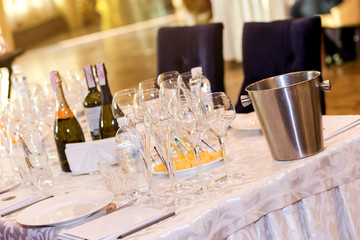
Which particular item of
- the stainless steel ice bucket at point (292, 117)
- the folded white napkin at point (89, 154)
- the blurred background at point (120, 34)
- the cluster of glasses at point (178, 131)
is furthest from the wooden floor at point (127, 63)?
the stainless steel ice bucket at point (292, 117)

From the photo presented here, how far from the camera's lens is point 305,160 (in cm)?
144

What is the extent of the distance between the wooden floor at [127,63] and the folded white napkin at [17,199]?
1084 millimetres

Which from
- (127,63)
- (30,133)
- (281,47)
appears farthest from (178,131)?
(127,63)

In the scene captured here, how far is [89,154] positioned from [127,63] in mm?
7692

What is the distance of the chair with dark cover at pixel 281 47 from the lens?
2.24m

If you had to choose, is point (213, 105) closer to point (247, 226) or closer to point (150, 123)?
point (150, 123)

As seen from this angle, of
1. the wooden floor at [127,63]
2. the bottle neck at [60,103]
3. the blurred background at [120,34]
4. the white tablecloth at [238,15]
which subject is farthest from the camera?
the white tablecloth at [238,15]

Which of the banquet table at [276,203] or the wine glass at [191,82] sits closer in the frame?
the banquet table at [276,203]

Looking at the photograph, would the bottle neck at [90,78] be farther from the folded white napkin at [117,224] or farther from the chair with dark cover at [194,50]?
the chair with dark cover at [194,50]

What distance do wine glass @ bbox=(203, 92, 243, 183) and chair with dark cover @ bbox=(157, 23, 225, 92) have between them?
1205 mm

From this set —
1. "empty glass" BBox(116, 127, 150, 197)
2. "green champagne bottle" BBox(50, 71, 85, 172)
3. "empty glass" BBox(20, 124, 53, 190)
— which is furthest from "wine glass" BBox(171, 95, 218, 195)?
"green champagne bottle" BBox(50, 71, 85, 172)

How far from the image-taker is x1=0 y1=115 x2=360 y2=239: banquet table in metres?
A: 1.28

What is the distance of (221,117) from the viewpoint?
144 cm

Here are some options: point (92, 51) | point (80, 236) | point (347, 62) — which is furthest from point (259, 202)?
point (92, 51)
